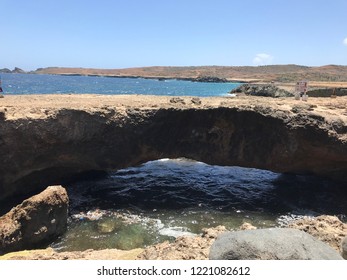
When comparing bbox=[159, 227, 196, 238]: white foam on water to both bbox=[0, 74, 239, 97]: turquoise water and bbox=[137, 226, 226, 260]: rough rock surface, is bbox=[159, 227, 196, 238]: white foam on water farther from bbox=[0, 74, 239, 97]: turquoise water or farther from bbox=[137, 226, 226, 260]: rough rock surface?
bbox=[0, 74, 239, 97]: turquoise water

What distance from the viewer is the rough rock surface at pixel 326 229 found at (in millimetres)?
9031

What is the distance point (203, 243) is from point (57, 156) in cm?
820

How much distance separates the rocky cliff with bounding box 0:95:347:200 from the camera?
13.7m

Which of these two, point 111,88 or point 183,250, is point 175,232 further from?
point 111,88

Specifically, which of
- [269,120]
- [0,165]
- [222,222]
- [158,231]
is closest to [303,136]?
[269,120]

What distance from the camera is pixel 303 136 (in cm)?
1462

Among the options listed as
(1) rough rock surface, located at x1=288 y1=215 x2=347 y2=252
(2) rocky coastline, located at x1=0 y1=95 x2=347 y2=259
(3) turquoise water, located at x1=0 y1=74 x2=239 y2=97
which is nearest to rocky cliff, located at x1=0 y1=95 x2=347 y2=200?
(2) rocky coastline, located at x1=0 y1=95 x2=347 y2=259

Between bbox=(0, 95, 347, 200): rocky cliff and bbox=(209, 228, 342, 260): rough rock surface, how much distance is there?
30.6 feet

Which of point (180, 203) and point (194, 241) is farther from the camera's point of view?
point (180, 203)

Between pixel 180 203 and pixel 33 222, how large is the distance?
619cm

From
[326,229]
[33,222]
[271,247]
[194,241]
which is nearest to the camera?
[271,247]

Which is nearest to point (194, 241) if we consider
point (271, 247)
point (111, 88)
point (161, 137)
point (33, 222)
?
point (271, 247)

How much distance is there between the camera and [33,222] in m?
11.2
